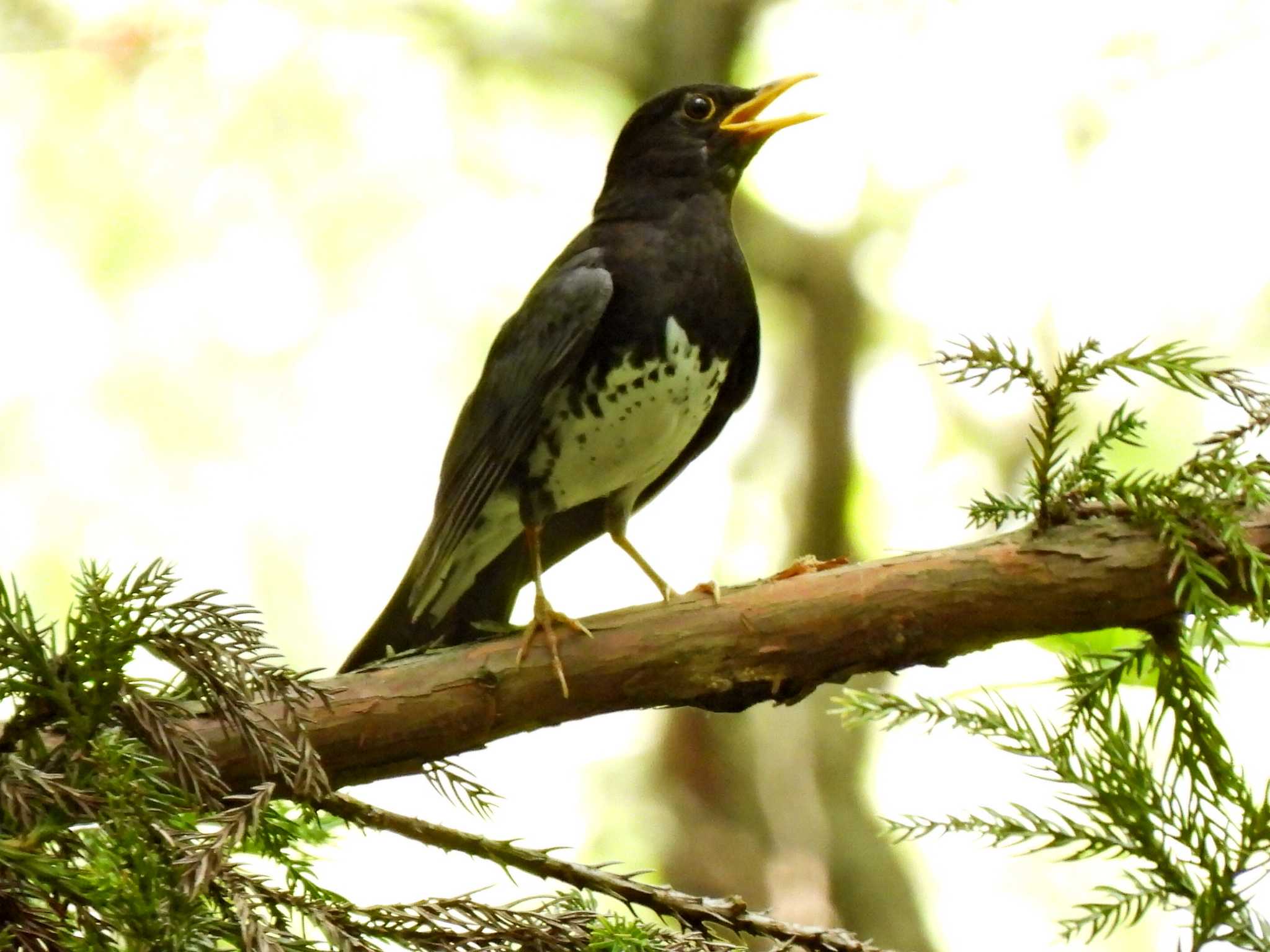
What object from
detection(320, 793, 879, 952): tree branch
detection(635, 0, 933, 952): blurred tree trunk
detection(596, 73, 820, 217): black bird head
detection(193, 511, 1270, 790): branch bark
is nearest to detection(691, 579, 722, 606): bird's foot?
detection(193, 511, 1270, 790): branch bark

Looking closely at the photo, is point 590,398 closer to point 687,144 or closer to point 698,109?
point 687,144

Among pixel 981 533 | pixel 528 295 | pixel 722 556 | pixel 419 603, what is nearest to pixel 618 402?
pixel 528 295

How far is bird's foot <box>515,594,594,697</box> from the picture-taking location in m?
2.11

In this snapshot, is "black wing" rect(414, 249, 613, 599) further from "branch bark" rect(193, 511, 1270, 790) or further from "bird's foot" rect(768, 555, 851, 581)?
"bird's foot" rect(768, 555, 851, 581)

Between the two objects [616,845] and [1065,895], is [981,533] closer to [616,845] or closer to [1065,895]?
[1065,895]

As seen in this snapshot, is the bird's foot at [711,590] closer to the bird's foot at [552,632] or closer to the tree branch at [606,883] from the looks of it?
the bird's foot at [552,632]

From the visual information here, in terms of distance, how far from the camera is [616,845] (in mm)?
4281

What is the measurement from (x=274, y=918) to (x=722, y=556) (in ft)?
10.5

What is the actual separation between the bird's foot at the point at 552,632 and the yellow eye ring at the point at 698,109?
153cm

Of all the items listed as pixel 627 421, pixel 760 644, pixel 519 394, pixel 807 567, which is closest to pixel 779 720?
pixel 627 421

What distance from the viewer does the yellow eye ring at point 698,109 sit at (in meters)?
3.28

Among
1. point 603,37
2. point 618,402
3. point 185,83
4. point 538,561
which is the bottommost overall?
point 538,561

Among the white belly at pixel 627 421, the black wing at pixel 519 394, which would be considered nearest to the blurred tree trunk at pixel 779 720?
the white belly at pixel 627 421

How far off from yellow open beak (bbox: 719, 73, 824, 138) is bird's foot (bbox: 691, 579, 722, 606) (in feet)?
4.10
